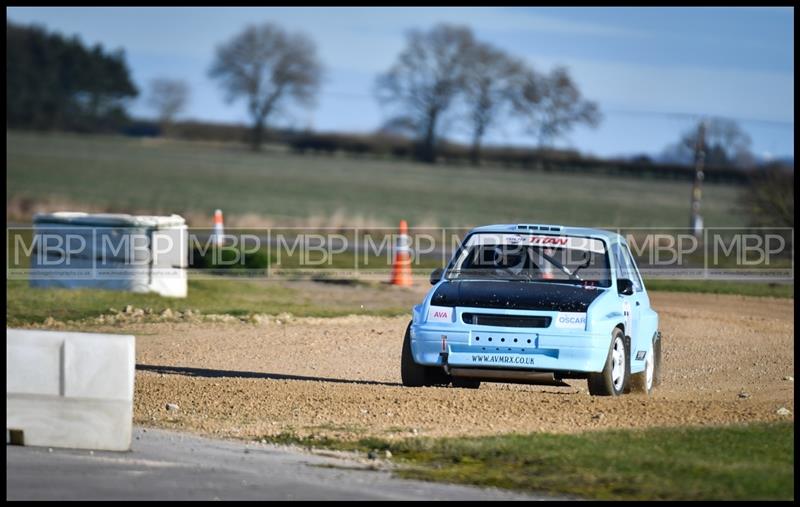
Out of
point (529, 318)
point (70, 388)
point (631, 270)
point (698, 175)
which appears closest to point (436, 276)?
point (529, 318)

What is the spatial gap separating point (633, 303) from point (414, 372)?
2239 mm

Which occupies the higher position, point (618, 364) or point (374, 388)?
point (618, 364)

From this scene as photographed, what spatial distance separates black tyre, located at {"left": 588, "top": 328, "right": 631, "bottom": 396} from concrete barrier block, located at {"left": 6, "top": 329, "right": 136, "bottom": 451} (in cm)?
439

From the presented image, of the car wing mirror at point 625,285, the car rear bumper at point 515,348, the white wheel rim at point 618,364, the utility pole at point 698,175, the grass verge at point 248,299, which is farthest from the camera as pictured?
the utility pole at point 698,175

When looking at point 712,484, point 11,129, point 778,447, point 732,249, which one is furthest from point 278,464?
point 11,129

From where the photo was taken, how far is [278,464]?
31.5 ft

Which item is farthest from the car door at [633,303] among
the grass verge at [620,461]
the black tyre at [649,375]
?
the grass verge at [620,461]

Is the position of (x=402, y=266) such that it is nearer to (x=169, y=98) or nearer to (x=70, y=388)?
(x=70, y=388)

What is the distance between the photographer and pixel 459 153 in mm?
107938

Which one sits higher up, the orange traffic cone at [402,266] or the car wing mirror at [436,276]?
the car wing mirror at [436,276]

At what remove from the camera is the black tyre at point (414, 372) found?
12688 millimetres

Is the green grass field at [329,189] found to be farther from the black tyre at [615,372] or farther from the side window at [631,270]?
the black tyre at [615,372]

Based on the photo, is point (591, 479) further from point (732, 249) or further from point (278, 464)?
point (732, 249)

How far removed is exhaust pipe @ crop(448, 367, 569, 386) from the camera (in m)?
12.2
